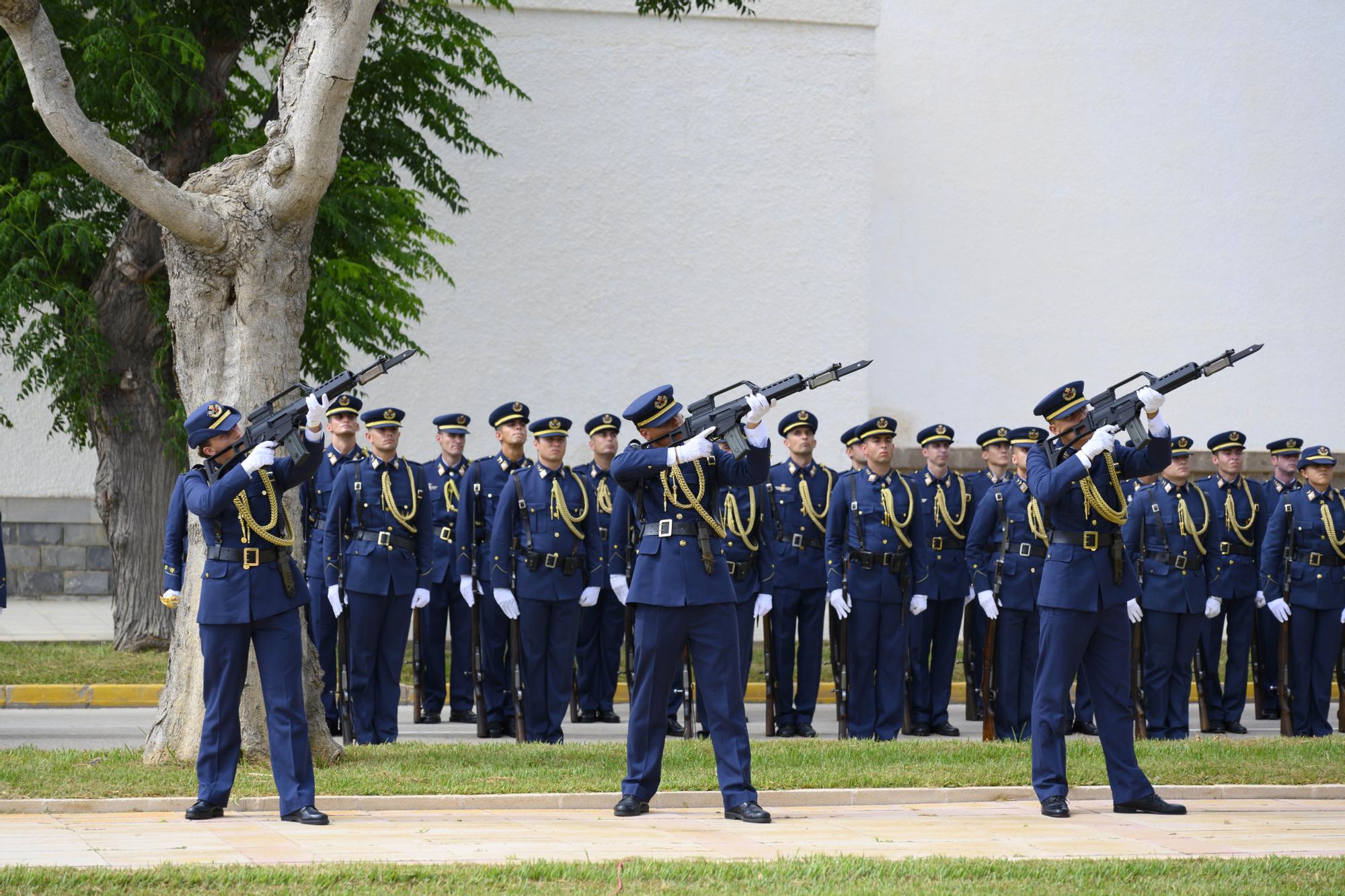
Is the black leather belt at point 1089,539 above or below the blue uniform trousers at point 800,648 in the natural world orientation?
above

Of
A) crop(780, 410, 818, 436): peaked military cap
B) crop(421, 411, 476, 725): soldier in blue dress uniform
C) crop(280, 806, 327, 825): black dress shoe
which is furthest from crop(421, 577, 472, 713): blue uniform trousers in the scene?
crop(280, 806, 327, 825): black dress shoe

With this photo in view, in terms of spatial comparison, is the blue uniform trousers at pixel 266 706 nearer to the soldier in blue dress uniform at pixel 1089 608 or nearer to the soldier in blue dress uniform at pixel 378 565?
the soldier in blue dress uniform at pixel 378 565

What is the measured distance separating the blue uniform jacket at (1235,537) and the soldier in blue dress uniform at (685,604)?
541 cm

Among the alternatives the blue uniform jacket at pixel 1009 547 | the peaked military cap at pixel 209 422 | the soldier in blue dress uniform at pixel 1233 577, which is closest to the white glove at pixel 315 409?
the peaked military cap at pixel 209 422

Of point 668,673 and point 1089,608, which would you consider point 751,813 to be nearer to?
point 668,673

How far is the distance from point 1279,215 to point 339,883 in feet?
58.2

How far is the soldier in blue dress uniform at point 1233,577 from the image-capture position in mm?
12273

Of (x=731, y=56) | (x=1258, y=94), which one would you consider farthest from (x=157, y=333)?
(x=1258, y=94)

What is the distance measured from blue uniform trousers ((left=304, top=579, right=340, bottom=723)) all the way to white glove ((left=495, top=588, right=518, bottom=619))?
1278 mm

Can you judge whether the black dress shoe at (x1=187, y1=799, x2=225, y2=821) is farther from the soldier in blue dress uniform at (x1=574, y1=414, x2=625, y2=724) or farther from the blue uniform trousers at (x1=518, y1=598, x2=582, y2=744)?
the soldier in blue dress uniform at (x1=574, y1=414, x2=625, y2=724)

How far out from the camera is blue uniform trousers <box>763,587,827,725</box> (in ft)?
38.6

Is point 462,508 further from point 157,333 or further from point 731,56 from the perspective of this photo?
point 731,56

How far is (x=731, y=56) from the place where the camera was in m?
19.4

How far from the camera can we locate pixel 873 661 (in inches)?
447
